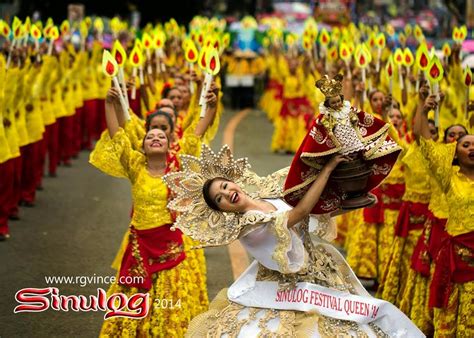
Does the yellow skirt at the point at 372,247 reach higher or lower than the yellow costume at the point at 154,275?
lower

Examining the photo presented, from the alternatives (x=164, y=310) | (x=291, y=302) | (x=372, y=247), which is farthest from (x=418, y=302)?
(x=291, y=302)

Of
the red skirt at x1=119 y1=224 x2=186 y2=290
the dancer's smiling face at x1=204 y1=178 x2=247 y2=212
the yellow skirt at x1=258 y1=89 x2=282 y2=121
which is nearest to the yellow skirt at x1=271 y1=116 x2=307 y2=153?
the yellow skirt at x1=258 y1=89 x2=282 y2=121

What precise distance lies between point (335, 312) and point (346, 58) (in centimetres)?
699

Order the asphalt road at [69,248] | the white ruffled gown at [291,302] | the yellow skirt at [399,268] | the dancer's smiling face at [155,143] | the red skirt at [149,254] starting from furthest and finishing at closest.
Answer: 1. the yellow skirt at [399,268]
2. the asphalt road at [69,248]
3. the dancer's smiling face at [155,143]
4. the red skirt at [149,254]
5. the white ruffled gown at [291,302]

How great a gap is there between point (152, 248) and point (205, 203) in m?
1.89

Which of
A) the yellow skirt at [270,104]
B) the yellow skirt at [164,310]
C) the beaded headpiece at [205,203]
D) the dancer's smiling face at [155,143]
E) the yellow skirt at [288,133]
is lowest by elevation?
the yellow skirt at [270,104]

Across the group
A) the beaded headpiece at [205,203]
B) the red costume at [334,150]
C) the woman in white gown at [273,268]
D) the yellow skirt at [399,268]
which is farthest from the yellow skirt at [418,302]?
the beaded headpiece at [205,203]

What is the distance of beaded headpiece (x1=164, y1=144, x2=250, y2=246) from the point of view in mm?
5543

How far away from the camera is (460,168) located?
7.53m

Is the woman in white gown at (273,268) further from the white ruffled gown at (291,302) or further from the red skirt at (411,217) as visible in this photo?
the red skirt at (411,217)

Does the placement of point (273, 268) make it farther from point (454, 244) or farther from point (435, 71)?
point (435, 71)

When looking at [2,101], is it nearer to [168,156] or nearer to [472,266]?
[168,156]

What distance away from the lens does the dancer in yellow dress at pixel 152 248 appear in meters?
7.29

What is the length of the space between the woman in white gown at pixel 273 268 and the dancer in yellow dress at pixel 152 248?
5.33 feet
